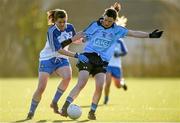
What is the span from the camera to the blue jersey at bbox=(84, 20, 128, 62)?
11.0m

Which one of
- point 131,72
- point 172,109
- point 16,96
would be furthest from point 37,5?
point 172,109

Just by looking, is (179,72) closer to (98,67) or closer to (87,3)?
(87,3)

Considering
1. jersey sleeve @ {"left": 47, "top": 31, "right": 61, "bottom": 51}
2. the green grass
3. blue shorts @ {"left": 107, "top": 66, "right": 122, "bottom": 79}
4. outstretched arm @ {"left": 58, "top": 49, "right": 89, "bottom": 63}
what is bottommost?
the green grass

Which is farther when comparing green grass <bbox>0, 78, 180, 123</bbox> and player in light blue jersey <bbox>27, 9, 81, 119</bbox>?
player in light blue jersey <bbox>27, 9, 81, 119</bbox>

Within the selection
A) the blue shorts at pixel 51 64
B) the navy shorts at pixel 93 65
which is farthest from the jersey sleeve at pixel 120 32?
the blue shorts at pixel 51 64

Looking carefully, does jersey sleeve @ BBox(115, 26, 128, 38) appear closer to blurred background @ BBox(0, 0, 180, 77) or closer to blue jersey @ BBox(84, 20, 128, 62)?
blue jersey @ BBox(84, 20, 128, 62)

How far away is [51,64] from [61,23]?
25.5 inches

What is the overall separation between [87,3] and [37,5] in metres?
3.12

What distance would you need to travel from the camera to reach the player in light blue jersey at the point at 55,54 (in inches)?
443

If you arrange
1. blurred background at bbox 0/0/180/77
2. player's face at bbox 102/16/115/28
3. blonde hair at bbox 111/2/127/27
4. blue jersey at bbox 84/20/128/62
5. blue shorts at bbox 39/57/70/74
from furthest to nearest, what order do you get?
blurred background at bbox 0/0/180/77
blonde hair at bbox 111/2/127/27
blue shorts at bbox 39/57/70/74
blue jersey at bbox 84/20/128/62
player's face at bbox 102/16/115/28

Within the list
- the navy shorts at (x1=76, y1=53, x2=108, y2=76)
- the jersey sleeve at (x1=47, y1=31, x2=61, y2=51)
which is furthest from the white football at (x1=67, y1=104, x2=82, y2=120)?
the jersey sleeve at (x1=47, y1=31, x2=61, y2=51)

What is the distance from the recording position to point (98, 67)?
1099 cm

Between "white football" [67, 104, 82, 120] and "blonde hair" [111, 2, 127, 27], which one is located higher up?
"blonde hair" [111, 2, 127, 27]

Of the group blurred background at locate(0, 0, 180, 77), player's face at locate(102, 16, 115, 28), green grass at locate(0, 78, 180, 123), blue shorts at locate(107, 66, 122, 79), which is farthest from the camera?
blurred background at locate(0, 0, 180, 77)
